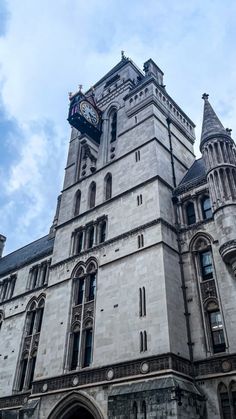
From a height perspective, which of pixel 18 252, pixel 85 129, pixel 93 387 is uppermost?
pixel 85 129

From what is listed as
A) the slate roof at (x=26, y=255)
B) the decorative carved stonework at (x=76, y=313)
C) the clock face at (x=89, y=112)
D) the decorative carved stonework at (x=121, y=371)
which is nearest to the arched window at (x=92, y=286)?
the decorative carved stonework at (x=76, y=313)

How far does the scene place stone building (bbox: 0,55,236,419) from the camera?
19.0 m

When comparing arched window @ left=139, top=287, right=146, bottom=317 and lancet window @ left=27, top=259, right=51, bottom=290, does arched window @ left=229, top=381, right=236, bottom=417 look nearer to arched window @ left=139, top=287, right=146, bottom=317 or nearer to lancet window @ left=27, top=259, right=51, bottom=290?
arched window @ left=139, top=287, right=146, bottom=317

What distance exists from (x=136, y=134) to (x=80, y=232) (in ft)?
29.8

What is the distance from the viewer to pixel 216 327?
20297 millimetres

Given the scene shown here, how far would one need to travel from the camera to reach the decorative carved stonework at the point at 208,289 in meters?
21.2

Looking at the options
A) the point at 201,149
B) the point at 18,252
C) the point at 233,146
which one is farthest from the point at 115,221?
the point at 18,252

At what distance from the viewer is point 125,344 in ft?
68.3

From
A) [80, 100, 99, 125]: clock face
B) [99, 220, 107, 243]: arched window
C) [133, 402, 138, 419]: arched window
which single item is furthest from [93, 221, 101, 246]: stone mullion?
[133, 402, 138, 419]: arched window

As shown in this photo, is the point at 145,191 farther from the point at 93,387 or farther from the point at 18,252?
the point at 18,252

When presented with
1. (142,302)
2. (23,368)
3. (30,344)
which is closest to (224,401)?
(142,302)

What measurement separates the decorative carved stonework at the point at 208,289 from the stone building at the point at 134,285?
0.06 meters

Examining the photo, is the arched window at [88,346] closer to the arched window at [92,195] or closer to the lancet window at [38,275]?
the lancet window at [38,275]

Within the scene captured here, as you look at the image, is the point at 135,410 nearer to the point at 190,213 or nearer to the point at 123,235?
the point at 123,235
